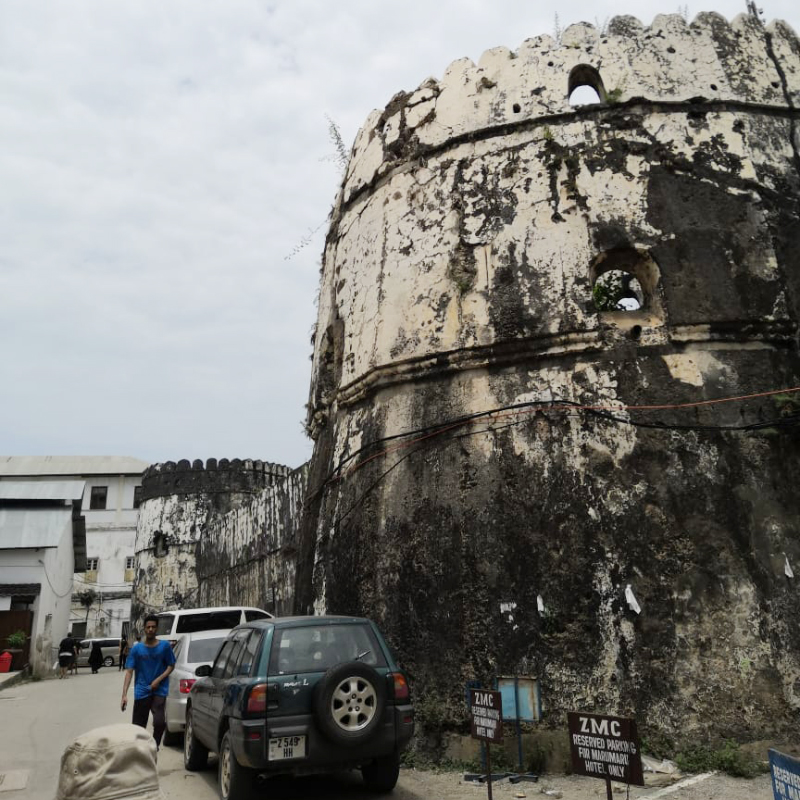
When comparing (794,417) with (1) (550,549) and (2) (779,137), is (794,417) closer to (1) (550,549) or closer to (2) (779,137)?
(1) (550,549)

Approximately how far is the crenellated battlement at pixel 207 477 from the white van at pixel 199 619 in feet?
51.7

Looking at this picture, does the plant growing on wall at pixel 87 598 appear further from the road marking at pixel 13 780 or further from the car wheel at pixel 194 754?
the car wheel at pixel 194 754

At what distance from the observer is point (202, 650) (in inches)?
308

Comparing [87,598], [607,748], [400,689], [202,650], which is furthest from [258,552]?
[87,598]

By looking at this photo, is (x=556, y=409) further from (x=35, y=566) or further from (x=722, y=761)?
(x=35, y=566)

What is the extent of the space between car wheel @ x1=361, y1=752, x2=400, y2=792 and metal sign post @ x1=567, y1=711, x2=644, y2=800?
1.76 metres

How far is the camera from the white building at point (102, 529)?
3984cm

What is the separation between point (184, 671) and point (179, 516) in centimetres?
1876

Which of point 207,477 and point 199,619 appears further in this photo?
point 207,477

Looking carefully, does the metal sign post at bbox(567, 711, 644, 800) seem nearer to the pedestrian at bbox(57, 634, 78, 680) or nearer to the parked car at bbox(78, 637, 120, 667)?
the pedestrian at bbox(57, 634, 78, 680)

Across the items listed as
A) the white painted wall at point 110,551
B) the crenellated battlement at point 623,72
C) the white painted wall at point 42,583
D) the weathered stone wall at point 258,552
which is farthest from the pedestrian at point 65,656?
the crenellated battlement at point 623,72

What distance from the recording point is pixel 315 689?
4.75 m

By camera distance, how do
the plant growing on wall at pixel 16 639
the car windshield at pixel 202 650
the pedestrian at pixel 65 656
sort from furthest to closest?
the pedestrian at pixel 65 656
the plant growing on wall at pixel 16 639
the car windshield at pixel 202 650

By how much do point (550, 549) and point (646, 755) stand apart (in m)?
1.69
